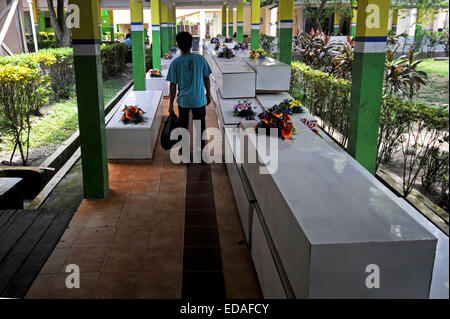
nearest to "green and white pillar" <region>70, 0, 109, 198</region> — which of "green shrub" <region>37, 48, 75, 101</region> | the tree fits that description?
"green shrub" <region>37, 48, 75, 101</region>

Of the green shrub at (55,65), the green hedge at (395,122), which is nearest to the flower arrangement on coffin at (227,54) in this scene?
the green hedge at (395,122)

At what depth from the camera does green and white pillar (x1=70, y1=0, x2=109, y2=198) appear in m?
4.82

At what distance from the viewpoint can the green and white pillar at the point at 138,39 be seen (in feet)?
35.9

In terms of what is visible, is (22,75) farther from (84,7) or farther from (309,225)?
(309,225)

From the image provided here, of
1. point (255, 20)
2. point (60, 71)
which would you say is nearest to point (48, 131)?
point (60, 71)

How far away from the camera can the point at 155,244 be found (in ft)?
13.7

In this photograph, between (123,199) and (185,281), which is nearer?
(185,281)

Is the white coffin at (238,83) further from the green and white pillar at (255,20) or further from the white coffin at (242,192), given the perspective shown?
the green and white pillar at (255,20)

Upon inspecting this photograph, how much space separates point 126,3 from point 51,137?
23.1 m

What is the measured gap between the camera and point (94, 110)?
5.10m

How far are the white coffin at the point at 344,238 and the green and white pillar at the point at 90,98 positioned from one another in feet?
9.19

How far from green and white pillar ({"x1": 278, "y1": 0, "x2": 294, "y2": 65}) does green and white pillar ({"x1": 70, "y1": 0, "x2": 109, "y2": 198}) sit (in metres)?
6.01

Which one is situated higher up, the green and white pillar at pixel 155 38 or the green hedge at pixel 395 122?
the green and white pillar at pixel 155 38

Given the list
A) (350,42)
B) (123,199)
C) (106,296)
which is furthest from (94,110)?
(350,42)
